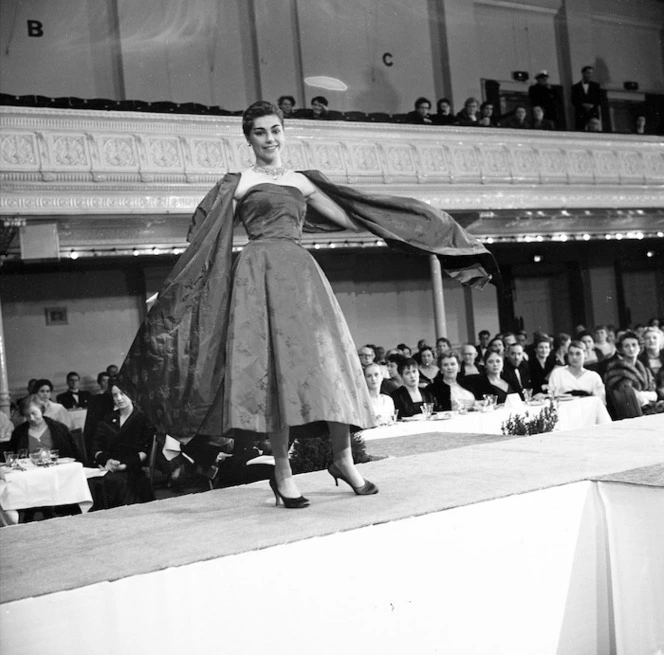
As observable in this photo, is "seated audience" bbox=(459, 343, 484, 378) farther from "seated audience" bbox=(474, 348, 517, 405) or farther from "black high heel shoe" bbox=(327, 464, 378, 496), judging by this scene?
"black high heel shoe" bbox=(327, 464, 378, 496)

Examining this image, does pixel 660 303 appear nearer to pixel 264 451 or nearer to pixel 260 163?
pixel 264 451

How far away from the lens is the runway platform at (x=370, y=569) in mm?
2158

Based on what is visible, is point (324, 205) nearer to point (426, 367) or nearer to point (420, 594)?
point (420, 594)

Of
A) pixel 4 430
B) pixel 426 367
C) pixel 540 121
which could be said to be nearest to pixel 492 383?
pixel 426 367

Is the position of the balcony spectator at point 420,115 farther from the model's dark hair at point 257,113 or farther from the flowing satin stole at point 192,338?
the flowing satin stole at point 192,338

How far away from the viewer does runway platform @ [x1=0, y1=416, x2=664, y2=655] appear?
216cm

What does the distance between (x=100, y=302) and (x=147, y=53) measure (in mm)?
3746

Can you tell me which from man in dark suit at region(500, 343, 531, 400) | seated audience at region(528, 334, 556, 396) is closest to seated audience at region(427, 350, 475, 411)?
man in dark suit at region(500, 343, 531, 400)

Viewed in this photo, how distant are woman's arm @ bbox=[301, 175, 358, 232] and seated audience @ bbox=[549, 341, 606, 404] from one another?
14.5ft

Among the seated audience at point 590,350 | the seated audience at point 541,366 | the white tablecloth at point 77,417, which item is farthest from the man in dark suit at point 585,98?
the white tablecloth at point 77,417

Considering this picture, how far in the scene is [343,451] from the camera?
2957mm

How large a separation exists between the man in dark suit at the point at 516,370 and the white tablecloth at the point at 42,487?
12.8ft

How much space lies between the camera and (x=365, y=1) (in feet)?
47.9

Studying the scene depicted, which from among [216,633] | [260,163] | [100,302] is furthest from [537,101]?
[216,633]
